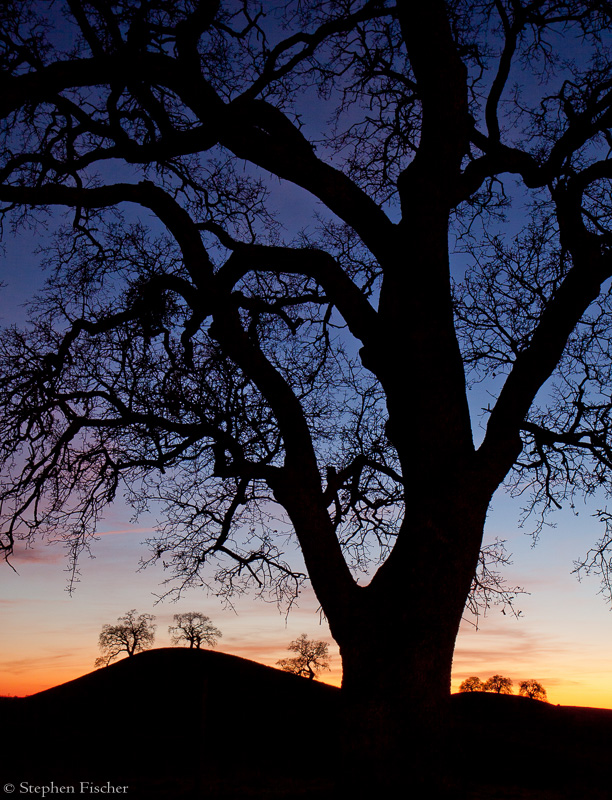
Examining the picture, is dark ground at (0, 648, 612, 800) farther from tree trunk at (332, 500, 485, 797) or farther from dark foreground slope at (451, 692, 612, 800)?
tree trunk at (332, 500, 485, 797)

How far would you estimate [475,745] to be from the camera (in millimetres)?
11805

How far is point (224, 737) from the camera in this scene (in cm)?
1208

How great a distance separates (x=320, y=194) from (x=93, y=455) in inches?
156

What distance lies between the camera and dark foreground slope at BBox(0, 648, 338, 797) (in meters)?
9.89

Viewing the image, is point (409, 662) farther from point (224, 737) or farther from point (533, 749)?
point (533, 749)

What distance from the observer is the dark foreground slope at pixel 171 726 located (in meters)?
9.89

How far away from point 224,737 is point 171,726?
106cm

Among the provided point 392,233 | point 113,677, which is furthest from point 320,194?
point 113,677

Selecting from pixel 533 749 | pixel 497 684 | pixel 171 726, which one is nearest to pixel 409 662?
pixel 533 749

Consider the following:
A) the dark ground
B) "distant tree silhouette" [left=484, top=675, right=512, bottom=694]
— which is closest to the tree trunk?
the dark ground

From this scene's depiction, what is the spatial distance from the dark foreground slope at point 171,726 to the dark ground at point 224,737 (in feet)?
0.10

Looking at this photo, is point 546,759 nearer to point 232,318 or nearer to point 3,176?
point 232,318

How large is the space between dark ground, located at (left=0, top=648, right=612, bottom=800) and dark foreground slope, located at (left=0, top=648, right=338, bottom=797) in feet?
0.10

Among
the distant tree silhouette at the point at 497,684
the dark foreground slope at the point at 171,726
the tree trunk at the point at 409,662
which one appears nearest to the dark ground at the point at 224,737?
the dark foreground slope at the point at 171,726
